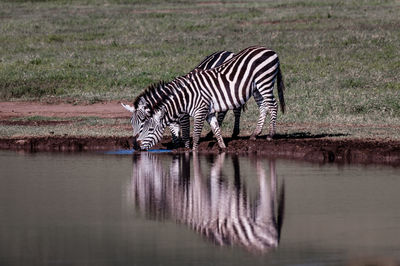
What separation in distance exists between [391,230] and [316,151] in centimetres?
574

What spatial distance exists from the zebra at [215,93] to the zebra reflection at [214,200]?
3.83 feet

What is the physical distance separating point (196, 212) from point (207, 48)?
24.3 m

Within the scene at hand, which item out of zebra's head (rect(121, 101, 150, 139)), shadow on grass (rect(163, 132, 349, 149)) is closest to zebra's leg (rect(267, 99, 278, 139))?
shadow on grass (rect(163, 132, 349, 149))

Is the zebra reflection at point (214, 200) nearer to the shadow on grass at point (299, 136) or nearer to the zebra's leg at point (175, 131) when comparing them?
the zebra's leg at point (175, 131)

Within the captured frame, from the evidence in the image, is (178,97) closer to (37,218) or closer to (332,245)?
(37,218)

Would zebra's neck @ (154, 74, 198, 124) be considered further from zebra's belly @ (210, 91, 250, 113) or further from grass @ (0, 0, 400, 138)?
grass @ (0, 0, 400, 138)

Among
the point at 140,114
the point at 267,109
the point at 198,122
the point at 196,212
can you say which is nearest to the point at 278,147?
the point at 198,122

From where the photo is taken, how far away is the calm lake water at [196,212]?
877 centimetres

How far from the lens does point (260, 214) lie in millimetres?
10609

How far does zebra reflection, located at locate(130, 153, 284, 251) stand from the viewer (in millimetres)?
9656

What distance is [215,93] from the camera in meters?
16.7

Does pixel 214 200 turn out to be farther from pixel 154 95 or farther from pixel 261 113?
pixel 261 113

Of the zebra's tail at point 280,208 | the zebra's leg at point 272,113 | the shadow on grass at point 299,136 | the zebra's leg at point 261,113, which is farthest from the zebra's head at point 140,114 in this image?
the zebra's tail at point 280,208

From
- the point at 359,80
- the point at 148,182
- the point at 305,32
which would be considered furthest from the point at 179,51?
the point at 148,182
